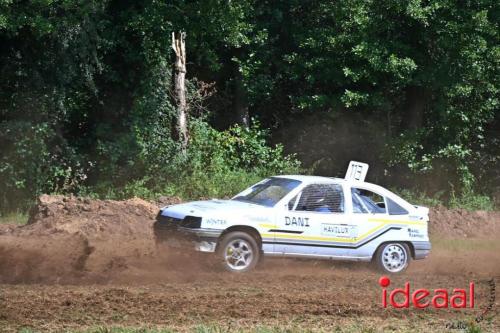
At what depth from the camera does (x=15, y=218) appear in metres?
20.5

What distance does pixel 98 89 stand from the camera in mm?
25047

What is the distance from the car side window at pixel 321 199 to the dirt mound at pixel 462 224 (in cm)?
775

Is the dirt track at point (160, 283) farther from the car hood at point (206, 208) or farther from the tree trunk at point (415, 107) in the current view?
the tree trunk at point (415, 107)

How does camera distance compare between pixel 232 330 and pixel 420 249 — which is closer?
pixel 232 330

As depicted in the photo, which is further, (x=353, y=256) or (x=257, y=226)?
(x=353, y=256)

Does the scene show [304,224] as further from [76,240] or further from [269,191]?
[76,240]

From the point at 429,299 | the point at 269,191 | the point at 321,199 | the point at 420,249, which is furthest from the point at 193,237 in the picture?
the point at 420,249

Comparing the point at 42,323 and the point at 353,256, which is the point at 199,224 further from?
the point at 42,323

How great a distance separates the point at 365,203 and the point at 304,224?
55.2 inches

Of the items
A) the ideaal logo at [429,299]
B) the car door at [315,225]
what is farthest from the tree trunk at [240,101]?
the ideaal logo at [429,299]

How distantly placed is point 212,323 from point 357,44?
17.2 m

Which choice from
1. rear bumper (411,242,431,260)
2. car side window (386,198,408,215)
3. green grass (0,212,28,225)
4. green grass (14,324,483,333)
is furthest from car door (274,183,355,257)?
green grass (0,212,28,225)

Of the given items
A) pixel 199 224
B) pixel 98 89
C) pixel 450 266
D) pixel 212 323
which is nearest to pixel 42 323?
pixel 212 323

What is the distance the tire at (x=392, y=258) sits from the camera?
46.4 ft
